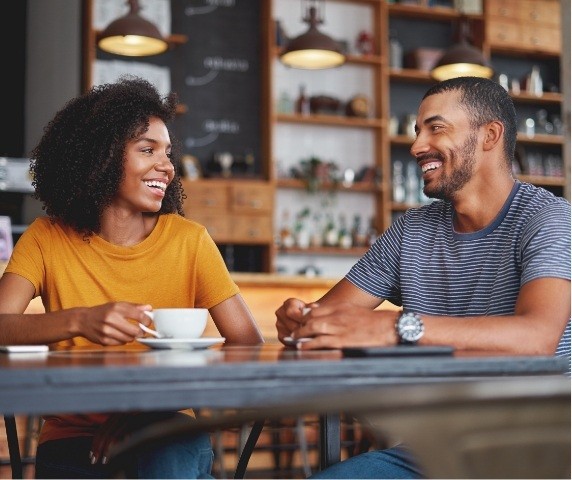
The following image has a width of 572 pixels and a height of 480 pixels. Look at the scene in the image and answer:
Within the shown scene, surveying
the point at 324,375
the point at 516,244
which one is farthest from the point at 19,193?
the point at 324,375

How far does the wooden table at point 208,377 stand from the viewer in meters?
1.04

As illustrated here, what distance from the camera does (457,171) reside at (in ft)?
7.09

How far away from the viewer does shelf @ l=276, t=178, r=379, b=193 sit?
707 centimetres

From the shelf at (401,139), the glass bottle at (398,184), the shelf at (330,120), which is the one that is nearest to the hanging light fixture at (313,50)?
the shelf at (330,120)

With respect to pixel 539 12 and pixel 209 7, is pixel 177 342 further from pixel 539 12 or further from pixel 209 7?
pixel 539 12

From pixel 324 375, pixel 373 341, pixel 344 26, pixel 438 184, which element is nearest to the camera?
pixel 324 375

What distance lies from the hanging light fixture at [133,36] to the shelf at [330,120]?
1970 mm

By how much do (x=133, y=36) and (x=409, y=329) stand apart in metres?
3.82

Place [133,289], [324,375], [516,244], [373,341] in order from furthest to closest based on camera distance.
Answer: [133,289]
[516,244]
[373,341]
[324,375]

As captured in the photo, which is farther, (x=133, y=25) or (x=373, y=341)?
(x=133, y=25)

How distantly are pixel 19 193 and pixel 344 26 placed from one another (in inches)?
125

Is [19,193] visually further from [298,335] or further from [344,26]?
[298,335]

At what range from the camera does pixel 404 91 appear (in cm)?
783

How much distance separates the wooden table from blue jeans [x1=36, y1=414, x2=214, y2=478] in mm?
232
